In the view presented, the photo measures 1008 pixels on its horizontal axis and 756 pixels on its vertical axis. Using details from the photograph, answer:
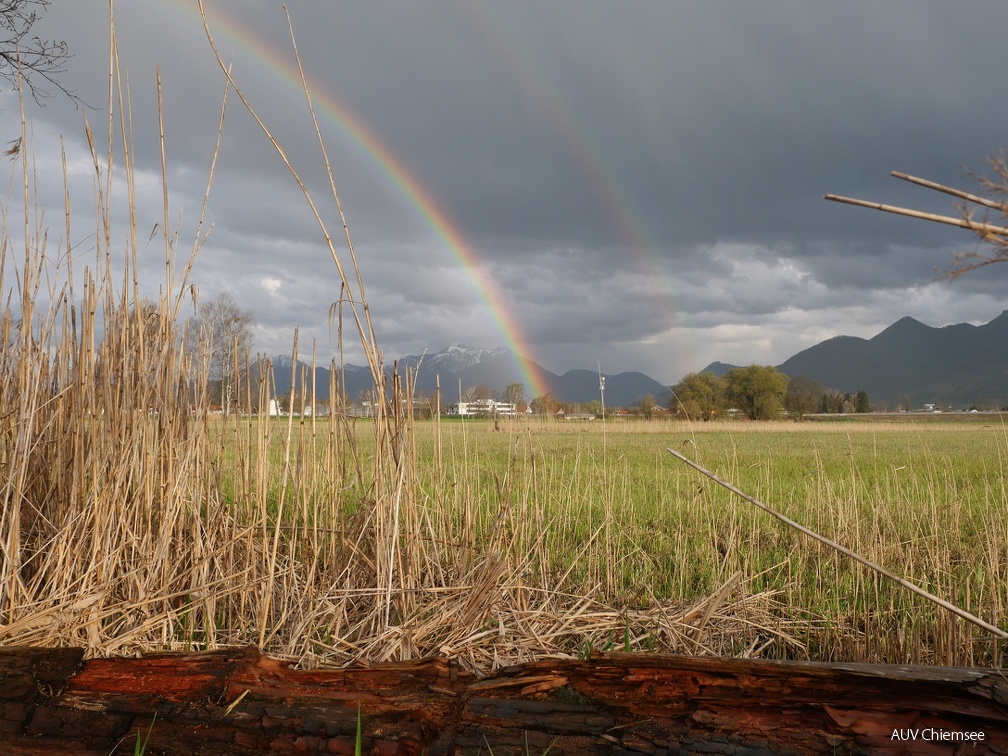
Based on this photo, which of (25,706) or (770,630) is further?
(770,630)

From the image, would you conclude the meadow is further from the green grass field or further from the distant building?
the distant building

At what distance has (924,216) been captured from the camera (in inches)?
36.6

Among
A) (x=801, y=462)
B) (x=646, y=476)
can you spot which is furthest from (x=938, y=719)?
(x=801, y=462)

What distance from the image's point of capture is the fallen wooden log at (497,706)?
69.4 inches

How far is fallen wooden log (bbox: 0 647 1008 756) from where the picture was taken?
5.78ft

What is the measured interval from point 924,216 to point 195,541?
3.09m

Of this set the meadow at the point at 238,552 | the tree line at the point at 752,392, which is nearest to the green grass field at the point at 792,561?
the meadow at the point at 238,552

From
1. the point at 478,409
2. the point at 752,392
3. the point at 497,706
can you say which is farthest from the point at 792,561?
the point at 752,392

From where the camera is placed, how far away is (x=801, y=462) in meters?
12.8

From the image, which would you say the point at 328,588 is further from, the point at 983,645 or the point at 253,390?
the point at 983,645

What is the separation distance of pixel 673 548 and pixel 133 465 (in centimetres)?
374

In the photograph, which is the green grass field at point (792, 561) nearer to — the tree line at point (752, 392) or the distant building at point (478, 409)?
the distant building at point (478, 409)

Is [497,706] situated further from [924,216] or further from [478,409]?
[478,409]

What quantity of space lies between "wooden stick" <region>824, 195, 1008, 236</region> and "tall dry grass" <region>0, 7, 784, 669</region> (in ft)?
6.80
